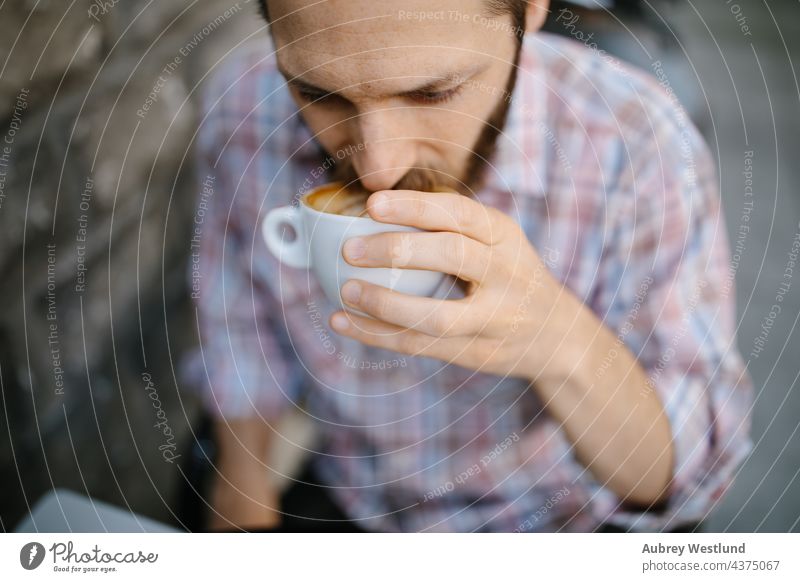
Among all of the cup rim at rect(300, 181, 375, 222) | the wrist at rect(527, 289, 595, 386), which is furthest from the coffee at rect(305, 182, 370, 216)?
the wrist at rect(527, 289, 595, 386)

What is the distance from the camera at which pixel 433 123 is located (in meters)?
0.36

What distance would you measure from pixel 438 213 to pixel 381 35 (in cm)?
9

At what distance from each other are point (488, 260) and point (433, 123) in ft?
0.26

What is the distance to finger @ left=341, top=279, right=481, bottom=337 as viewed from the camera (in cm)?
35

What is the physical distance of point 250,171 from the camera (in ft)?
1.31

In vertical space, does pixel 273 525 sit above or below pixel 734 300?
below

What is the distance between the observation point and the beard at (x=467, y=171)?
1.19 feet

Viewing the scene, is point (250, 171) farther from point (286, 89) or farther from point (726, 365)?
point (726, 365)

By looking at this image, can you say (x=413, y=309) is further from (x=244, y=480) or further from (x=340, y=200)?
(x=244, y=480)

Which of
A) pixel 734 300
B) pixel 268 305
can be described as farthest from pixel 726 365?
pixel 268 305

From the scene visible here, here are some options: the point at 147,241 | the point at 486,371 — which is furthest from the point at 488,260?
the point at 147,241

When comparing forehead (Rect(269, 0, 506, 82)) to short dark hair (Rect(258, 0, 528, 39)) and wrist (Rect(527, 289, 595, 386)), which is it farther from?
wrist (Rect(527, 289, 595, 386))
